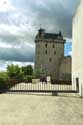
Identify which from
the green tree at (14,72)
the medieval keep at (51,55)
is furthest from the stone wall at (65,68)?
the green tree at (14,72)

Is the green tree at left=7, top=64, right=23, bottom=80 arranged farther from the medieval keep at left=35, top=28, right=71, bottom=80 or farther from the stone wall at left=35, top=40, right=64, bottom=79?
the stone wall at left=35, top=40, right=64, bottom=79

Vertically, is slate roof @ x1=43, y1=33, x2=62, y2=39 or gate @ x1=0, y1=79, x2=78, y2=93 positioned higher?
slate roof @ x1=43, y1=33, x2=62, y2=39

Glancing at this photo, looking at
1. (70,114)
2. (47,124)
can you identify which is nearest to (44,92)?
(70,114)

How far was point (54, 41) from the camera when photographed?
3497 inches

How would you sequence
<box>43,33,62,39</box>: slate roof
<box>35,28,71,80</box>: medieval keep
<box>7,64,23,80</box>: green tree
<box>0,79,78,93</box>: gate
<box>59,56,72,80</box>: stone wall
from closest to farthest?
1. <box>0,79,78,93</box>: gate
2. <box>7,64,23,80</box>: green tree
3. <box>59,56,72,80</box>: stone wall
4. <box>35,28,71,80</box>: medieval keep
5. <box>43,33,62,39</box>: slate roof

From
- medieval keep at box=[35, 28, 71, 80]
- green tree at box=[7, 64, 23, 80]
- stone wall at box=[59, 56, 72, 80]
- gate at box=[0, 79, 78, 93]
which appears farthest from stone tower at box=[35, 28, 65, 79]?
gate at box=[0, 79, 78, 93]

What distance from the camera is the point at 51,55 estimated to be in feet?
285

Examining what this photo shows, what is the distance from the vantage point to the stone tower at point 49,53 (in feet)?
281

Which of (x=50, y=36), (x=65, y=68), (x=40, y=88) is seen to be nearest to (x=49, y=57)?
(x=65, y=68)

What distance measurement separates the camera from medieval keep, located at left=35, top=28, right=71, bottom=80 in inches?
3322

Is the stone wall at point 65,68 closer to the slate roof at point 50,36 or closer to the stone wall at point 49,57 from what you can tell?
the stone wall at point 49,57

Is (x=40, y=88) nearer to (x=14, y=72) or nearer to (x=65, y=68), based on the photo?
(x=14, y=72)

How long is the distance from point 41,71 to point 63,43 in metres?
13.7

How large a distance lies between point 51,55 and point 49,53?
931 mm
